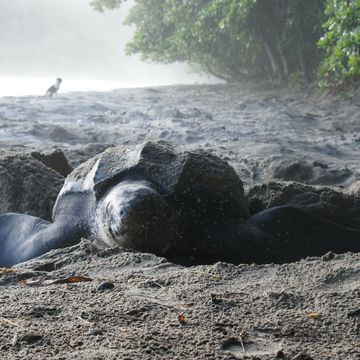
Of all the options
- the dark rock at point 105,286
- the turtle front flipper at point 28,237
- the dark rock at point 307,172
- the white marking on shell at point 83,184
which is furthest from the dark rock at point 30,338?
the dark rock at point 307,172

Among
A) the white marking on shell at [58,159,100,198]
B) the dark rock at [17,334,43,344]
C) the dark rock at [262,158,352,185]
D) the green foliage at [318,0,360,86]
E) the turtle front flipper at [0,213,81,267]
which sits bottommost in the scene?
the turtle front flipper at [0,213,81,267]

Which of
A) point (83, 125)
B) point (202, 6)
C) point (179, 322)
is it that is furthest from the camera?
point (202, 6)

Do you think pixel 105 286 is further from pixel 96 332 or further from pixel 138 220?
pixel 138 220

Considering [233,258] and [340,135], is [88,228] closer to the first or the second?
[233,258]

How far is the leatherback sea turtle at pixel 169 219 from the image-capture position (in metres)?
2.83

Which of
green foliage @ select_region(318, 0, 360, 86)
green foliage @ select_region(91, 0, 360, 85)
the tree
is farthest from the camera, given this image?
the tree

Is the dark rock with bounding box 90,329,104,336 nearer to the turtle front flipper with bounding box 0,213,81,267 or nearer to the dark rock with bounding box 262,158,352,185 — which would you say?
the turtle front flipper with bounding box 0,213,81,267

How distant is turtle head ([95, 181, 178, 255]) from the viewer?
2.76 metres

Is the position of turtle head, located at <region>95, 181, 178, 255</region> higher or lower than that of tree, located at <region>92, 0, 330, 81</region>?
lower

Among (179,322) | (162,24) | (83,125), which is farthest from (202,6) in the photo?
(179,322)

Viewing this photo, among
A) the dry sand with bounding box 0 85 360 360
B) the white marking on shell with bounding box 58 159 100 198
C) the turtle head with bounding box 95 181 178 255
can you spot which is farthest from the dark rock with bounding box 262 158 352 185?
the turtle head with bounding box 95 181 178 255

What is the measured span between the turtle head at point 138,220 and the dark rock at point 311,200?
0.82 m

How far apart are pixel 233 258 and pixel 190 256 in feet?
0.67

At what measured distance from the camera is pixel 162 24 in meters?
15.2
